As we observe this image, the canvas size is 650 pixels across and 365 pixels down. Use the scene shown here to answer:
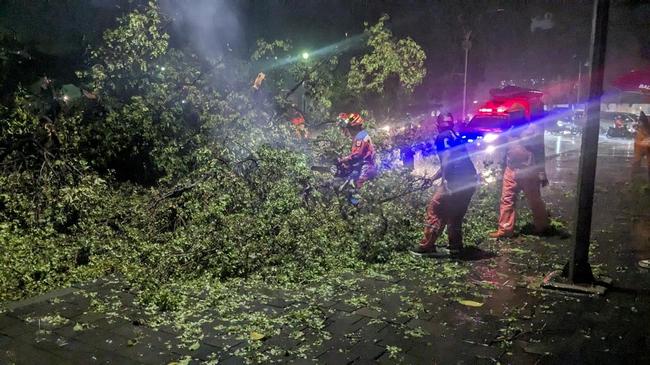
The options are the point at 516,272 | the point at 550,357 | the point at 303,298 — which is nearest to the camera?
the point at 550,357

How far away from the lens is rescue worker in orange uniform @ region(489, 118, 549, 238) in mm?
7195

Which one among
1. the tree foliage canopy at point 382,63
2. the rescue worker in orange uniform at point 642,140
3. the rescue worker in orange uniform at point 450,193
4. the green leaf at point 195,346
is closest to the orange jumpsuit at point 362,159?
the rescue worker in orange uniform at point 450,193

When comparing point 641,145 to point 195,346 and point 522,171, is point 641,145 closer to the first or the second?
point 522,171

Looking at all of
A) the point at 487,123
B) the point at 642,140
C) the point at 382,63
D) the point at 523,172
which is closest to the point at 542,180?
the point at 523,172

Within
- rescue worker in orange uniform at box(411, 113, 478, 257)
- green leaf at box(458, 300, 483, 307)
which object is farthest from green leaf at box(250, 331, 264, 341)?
rescue worker in orange uniform at box(411, 113, 478, 257)

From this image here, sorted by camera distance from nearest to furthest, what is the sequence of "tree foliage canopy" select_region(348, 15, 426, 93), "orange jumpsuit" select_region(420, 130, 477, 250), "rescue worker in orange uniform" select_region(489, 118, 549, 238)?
"orange jumpsuit" select_region(420, 130, 477, 250), "rescue worker in orange uniform" select_region(489, 118, 549, 238), "tree foliage canopy" select_region(348, 15, 426, 93)

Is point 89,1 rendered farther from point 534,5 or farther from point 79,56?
point 534,5

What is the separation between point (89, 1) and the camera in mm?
9266

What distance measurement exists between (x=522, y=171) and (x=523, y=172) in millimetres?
19

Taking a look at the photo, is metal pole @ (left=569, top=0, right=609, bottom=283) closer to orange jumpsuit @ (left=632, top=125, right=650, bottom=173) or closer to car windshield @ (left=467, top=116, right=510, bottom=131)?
car windshield @ (left=467, top=116, right=510, bottom=131)

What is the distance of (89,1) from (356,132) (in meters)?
5.31

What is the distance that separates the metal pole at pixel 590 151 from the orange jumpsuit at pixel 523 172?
2139 mm

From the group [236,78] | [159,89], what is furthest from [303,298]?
[236,78]

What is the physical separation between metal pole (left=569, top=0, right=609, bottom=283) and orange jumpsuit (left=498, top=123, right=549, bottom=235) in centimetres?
214
